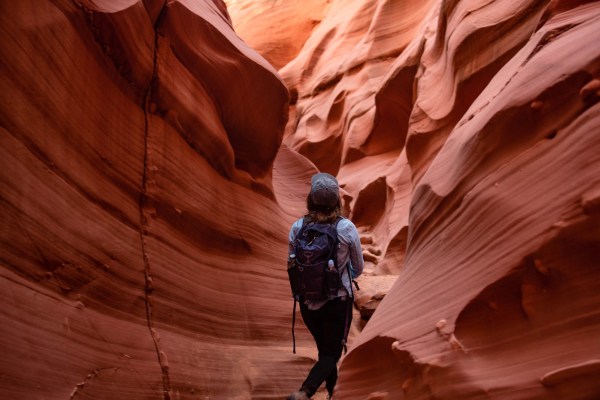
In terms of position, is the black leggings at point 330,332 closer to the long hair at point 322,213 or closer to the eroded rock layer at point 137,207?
the long hair at point 322,213

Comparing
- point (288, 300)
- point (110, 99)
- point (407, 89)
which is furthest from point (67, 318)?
point (407, 89)

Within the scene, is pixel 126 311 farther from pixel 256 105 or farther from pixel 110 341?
pixel 256 105

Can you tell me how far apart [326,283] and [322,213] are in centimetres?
52

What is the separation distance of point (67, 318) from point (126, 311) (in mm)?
660

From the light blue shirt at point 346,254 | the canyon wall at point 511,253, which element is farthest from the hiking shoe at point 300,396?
the light blue shirt at point 346,254

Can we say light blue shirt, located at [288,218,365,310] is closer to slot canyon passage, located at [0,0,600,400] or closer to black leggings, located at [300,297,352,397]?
black leggings, located at [300,297,352,397]

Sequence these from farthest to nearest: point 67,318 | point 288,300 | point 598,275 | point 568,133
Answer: point 288,300 < point 67,318 < point 568,133 < point 598,275

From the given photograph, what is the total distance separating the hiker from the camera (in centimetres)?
435

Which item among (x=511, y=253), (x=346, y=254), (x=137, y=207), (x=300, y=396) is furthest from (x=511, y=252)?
(x=137, y=207)

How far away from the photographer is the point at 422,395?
345 cm

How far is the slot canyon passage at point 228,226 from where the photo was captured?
3135 mm

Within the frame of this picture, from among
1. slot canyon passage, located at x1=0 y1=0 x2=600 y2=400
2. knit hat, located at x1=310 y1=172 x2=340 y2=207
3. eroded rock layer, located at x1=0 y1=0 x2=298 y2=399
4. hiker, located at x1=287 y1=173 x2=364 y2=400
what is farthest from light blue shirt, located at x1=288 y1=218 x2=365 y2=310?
eroded rock layer, located at x1=0 y1=0 x2=298 y2=399

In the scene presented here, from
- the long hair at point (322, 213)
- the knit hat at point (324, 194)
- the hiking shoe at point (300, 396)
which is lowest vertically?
the hiking shoe at point (300, 396)

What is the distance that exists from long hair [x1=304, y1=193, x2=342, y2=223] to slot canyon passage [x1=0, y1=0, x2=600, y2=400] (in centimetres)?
58
